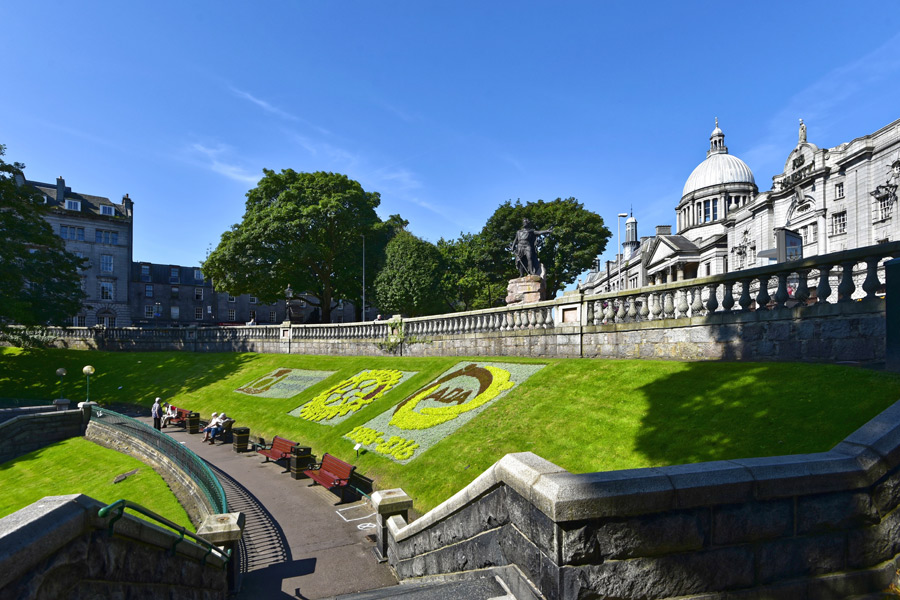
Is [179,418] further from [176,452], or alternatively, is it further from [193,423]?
[176,452]

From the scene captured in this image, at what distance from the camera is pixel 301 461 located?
14.7 m

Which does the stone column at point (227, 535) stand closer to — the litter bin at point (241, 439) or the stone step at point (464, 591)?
the stone step at point (464, 591)

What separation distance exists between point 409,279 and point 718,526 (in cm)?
4118

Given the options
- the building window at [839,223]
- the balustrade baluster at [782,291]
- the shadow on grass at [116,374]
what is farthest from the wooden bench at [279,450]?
the building window at [839,223]

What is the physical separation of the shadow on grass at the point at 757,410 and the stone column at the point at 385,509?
14.9 feet

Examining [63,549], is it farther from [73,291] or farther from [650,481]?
[73,291]

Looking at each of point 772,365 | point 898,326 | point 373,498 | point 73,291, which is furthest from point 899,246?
point 73,291

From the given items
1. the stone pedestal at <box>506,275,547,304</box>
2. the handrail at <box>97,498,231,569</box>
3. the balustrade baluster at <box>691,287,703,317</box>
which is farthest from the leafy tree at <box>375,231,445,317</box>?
the handrail at <box>97,498,231,569</box>

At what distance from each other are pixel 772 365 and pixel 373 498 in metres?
8.05

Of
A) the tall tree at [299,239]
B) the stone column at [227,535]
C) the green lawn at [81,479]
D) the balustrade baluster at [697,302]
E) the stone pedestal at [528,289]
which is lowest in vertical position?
the green lawn at [81,479]

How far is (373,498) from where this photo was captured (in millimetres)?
9141

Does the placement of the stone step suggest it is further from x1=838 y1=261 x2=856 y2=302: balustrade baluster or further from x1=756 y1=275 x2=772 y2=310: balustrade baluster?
x1=756 y1=275 x2=772 y2=310: balustrade baluster

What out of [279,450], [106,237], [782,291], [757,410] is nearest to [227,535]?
[279,450]

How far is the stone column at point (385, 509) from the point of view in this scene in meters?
8.87
